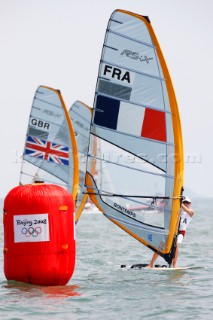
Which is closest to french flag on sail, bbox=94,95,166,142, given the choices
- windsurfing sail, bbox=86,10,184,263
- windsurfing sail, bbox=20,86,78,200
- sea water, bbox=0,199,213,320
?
windsurfing sail, bbox=86,10,184,263

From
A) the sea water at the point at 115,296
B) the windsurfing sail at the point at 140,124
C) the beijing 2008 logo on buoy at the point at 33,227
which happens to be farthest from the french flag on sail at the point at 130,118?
the beijing 2008 logo on buoy at the point at 33,227

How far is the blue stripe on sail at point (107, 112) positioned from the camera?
1518 centimetres

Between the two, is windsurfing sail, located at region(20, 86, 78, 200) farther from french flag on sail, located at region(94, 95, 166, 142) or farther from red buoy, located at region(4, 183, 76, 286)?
red buoy, located at region(4, 183, 76, 286)

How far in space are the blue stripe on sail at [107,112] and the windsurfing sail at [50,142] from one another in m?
7.37

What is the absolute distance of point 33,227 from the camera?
39.4 ft

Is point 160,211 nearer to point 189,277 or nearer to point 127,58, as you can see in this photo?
point 189,277

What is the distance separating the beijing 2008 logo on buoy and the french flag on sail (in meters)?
3.65

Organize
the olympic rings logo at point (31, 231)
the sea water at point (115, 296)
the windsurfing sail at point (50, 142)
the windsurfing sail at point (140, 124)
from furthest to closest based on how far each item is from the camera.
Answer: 1. the windsurfing sail at point (50, 142)
2. the windsurfing sail at point (140, 124)
3. the olympic rings logo at point (31, 231)
4. the sea water at point (115, 296)

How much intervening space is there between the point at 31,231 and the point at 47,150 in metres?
12.1

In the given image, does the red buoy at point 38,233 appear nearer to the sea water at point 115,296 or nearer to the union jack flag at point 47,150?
the sea water at point 115,296

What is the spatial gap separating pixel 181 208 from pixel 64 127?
29.1ft

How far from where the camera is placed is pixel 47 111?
78.6 ft

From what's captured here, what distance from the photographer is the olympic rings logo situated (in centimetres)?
1201

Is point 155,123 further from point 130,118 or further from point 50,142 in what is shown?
point 50,142
